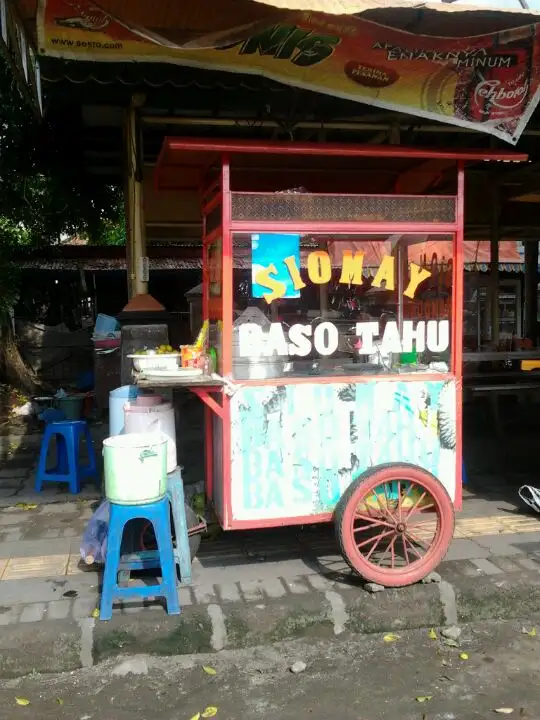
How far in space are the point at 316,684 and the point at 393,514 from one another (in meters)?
1.08

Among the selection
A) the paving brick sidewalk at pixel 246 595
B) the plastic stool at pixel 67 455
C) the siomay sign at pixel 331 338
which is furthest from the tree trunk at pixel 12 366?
the siomay sign at pixel 331 338

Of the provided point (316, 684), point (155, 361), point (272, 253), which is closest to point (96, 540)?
point (155, 361)

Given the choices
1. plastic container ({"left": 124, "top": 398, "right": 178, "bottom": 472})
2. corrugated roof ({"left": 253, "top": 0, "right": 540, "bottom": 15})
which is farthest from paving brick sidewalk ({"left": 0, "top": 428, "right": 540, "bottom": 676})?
corrugated roof ({"left": 253, "top": 0, "right": 540, "bottom": 15})

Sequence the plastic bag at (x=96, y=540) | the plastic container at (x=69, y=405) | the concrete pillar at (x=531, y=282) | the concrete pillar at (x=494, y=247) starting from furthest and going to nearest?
1. the concrete pillar at (x=531, y=282)
2. the concrete pillar at (x=494, y=247)
3. the plastic container at (x=69, y=405)
4. the plastic bag at (x=96, y=540)

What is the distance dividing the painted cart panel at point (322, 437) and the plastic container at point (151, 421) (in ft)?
1.59

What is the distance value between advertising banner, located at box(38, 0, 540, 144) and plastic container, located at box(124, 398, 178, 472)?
77.0 inches

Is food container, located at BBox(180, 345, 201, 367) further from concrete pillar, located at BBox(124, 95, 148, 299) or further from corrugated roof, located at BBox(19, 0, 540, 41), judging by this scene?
concrete pillar, located at BBox(124, 95, 148, 299)

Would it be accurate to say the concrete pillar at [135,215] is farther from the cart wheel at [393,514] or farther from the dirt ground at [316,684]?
the dirt ground at [316,684]

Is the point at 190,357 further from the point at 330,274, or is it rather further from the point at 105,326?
the point at 105,326

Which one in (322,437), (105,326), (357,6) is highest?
(357,6)

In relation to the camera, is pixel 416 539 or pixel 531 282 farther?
pixel 531 282

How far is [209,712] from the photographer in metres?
2.72

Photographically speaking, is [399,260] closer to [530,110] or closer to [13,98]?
[530,110]

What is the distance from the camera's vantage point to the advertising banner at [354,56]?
11.3ft
